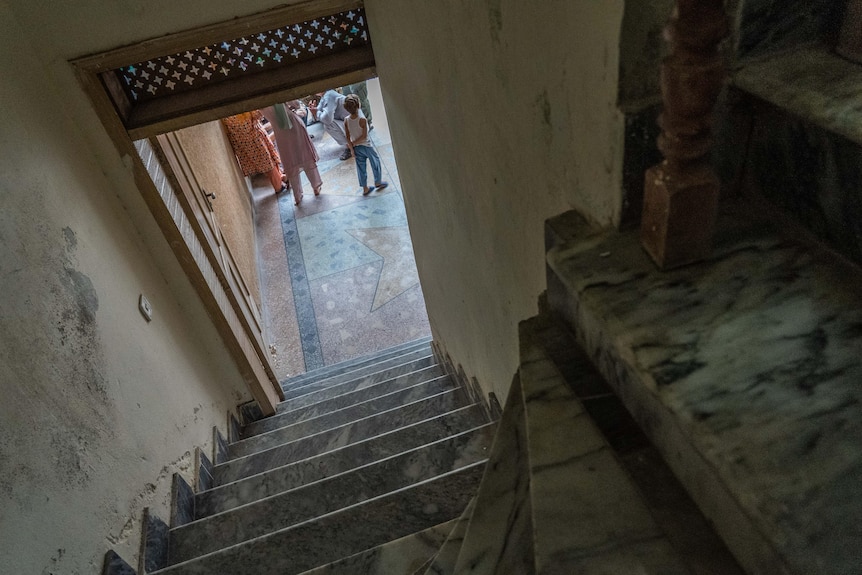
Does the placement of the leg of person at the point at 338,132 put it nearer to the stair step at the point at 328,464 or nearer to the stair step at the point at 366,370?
the stair step at the point at 366,370

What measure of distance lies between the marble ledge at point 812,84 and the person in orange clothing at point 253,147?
642 centimetres

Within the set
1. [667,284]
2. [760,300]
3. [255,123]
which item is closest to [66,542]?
[667,284]

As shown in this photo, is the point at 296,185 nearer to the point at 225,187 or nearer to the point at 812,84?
the point at 225,187

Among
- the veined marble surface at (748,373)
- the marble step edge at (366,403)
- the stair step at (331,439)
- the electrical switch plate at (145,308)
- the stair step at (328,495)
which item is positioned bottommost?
the marble step edge at (366,403)

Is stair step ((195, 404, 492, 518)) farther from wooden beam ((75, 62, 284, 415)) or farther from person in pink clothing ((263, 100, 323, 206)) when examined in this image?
person in pink clothing ((263, 100, 323, 206))

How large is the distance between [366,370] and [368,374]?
0.14 metres

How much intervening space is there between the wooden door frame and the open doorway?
3.41 feet

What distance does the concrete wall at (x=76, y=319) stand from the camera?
1.63 metres

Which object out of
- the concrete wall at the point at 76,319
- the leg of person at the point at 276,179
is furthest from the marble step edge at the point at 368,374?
the leg of person at the point at 276,179

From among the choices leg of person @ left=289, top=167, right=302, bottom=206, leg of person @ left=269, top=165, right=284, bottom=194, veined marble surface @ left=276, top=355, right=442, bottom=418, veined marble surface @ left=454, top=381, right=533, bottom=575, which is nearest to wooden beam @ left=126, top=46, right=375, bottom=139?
veined marble surface @ left=276, top=355, right=442, bottom=418

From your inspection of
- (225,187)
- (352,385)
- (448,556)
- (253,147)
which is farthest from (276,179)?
(448,556)

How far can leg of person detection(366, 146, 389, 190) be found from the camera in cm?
627

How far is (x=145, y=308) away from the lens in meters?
2.58

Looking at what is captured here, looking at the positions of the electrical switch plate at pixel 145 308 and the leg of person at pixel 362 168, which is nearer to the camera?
the electrical switch plate at pixel 145 308
